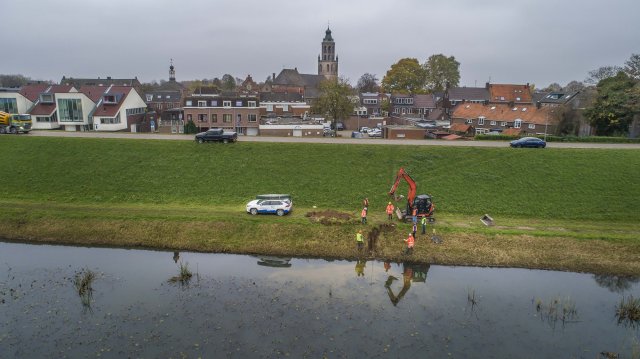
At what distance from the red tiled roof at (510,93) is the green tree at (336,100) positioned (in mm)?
42335

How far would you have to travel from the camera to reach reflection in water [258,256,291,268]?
28281 mm

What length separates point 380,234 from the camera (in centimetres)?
3139

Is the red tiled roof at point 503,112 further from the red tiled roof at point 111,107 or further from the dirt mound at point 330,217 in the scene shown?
the red tiled roof at point 111,107

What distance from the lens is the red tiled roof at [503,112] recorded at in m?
70.6

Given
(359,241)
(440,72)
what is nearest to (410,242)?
(359,241)

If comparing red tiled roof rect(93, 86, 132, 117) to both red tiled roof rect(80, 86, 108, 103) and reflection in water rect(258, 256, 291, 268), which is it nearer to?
red tiled roof rect(80, 86, 108, 103)

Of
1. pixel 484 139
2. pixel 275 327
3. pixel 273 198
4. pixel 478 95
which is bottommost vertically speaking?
pixel 275 327

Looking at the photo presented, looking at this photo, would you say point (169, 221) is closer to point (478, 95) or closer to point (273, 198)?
point (273, 198)

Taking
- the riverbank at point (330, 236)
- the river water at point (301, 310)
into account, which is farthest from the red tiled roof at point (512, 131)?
the river water at point (301, 310)

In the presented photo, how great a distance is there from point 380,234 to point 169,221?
54.5 ft

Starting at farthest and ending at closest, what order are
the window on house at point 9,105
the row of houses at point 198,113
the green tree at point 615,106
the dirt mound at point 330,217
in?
the row of houses at point 198,113
the window on house at point 9,105
the green tree at point 615,106
the dirt mound at point 330,217

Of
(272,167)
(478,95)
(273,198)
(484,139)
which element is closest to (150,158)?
(272,167)

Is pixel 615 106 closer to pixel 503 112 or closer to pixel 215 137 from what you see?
pixel 503 112

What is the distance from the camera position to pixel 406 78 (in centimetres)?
12025
